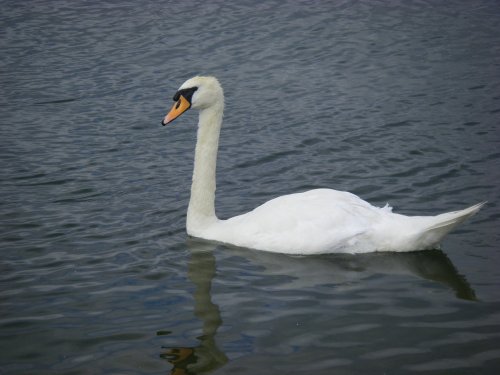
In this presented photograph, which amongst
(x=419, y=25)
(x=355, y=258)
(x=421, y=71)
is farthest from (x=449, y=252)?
(x=419, y=25)

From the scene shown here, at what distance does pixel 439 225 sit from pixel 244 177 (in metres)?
3.38

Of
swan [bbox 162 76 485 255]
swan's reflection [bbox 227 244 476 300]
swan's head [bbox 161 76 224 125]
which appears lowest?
swan's reflection [bbox 227 244 476 300]

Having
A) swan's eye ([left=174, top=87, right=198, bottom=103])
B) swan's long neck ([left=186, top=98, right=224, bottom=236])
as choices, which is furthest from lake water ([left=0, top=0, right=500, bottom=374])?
swan's eye ([left=174, top=87, right=198, bottom=103])

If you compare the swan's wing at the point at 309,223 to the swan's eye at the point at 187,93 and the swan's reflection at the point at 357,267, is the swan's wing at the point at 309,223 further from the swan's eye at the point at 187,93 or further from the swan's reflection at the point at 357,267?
the swan's eye at the point at 187,93

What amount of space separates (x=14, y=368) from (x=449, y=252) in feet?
13.2

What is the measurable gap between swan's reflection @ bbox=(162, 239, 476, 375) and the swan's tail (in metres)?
0.18

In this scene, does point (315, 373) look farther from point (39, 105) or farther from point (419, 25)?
point (419, 25)

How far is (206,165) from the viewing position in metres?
8.77

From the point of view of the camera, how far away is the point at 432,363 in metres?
5.82

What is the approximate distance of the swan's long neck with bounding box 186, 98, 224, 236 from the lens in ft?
28.5

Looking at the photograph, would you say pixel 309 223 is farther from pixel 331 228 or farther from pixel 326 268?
pixel 326 268

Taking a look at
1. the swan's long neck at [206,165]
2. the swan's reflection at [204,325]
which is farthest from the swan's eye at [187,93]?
the swan's reflection at [204,325]

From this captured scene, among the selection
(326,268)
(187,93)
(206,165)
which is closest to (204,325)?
(326,268)

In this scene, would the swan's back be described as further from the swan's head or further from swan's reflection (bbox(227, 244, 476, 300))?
the swan's head
